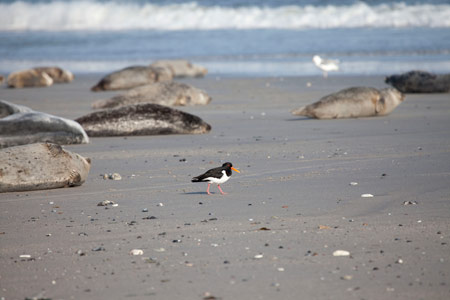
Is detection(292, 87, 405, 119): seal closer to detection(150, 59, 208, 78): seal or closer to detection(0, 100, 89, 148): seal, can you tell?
detection(0, 100, 89, 148): seal

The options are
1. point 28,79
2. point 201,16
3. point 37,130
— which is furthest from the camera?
point 201,16

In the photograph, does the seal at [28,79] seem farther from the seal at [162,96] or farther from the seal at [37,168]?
the seal at [37,168]

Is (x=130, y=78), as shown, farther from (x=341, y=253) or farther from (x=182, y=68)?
(x=341, y=253)

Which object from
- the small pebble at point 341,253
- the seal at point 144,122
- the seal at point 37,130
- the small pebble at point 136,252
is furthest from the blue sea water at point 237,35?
the small pebble at point 136,252

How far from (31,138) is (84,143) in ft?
3.07

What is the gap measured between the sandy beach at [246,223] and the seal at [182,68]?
13645 mm

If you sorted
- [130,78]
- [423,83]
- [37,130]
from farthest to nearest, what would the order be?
[130,78] < [423,83] < [37,130]

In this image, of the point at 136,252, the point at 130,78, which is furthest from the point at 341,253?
the point at 130,78

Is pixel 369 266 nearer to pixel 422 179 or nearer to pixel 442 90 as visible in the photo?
pixel 422 179

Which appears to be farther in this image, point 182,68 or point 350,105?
point 182,68

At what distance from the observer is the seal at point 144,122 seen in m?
10.9

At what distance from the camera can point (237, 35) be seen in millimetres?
44281

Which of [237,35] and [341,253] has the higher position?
[237,35]

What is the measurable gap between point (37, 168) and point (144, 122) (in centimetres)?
417
